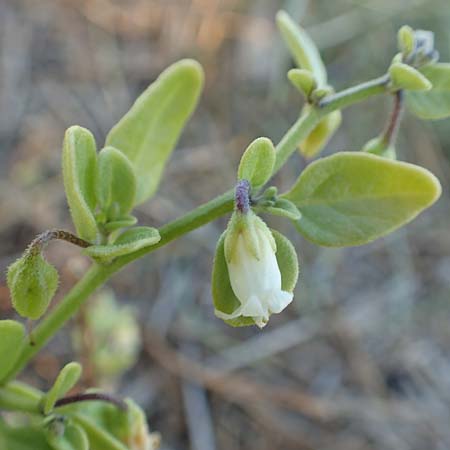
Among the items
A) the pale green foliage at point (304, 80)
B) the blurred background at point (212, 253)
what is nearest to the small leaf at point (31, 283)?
the pale green foliage at point (304, 80)

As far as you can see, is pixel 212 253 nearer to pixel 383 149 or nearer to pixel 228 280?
pixel 383 149

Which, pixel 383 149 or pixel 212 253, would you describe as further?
pixel 212 253

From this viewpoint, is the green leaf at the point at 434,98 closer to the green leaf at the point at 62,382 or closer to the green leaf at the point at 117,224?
the green leaf at the point at 117,224

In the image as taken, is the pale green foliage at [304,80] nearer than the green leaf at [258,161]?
No

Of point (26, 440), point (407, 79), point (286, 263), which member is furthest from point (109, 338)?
point (407, 79)

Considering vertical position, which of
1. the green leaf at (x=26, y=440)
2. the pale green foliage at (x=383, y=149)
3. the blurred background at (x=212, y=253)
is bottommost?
the blurred background at (x=212, y=253)
